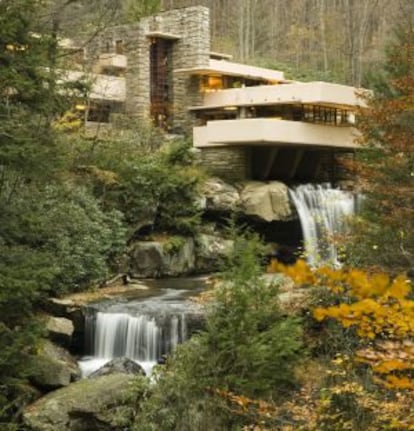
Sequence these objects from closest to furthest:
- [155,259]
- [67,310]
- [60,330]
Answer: [60,330], [67,310], [155,259]

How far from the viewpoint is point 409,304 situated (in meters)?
2.80

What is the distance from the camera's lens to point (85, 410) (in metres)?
8.66

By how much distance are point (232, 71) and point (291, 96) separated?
4750 millimetres

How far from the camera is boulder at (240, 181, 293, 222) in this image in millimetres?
Answer: 19156

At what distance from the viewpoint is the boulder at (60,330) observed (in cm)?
1151

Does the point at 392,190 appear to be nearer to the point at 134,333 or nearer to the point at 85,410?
the point at 134,333

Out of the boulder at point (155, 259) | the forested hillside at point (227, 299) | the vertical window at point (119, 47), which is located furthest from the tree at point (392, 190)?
the vertical window at point (119, 47)

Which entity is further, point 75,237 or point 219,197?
point 219,197

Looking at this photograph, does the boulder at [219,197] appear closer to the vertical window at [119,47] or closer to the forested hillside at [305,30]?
the vertical window at [119,47]

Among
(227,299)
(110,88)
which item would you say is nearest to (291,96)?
(110,88)

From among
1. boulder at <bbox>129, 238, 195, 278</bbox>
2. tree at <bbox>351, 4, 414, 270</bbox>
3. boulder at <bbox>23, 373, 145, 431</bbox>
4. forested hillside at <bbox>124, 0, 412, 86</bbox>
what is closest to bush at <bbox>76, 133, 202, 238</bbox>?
boulder at <bbox>129, 238, 195, 278</bbox>

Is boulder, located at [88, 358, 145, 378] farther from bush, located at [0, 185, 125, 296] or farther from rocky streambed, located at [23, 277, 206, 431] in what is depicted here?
bush, located at [0, 185, 125, 296]

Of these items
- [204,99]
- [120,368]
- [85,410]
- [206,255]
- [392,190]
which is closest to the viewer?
[85,410]

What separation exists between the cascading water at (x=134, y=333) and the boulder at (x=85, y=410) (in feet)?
7.88
